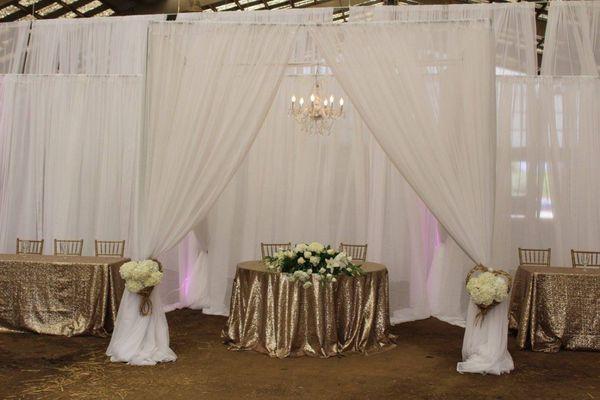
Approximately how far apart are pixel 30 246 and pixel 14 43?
98.5 inches

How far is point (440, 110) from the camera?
4.69 meters

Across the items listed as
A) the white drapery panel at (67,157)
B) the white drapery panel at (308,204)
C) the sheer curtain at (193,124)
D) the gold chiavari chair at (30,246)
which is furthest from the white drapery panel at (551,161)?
the gold chiavari chair at (30,246)

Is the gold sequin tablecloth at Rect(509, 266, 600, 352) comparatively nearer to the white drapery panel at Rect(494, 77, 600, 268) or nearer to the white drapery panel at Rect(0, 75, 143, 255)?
the white drapery panel at Rect(494, 77, 600, 268)

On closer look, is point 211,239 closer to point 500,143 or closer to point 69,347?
point 69,347

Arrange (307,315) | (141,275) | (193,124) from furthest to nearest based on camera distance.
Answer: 1. (307,315)
2. (193,124)
3. (141,275)

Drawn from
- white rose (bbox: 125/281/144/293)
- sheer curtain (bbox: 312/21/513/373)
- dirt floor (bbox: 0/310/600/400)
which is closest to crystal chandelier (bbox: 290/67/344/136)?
sheer curtain (bbox: 312/21/513/373)

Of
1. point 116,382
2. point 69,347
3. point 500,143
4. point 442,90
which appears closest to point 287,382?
point 116,382

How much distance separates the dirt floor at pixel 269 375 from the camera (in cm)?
409

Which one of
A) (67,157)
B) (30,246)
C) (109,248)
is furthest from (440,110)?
(30,246)

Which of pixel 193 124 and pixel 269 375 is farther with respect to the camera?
pixel 193 124

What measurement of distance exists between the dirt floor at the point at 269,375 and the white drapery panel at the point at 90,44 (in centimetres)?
344

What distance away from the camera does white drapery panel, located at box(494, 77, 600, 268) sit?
714 cm

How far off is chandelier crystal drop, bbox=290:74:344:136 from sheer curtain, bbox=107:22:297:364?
1872 mm

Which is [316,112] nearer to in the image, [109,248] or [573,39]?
[109,248]
